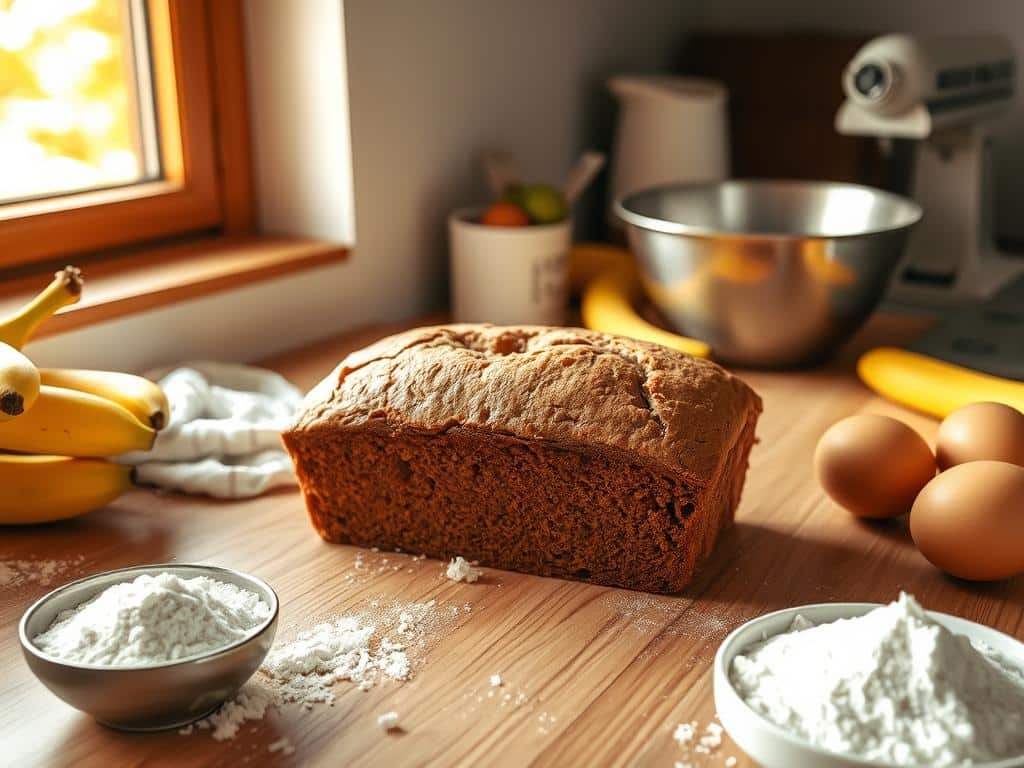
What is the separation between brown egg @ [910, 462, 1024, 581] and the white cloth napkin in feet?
2.03

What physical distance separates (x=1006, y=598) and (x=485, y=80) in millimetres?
1194

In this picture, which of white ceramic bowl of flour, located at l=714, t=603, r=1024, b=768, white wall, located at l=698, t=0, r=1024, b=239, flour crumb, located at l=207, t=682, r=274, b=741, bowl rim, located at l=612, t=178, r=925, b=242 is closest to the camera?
white ceramic bowl of flour, located at l=714, t=603, r=1024, b=768

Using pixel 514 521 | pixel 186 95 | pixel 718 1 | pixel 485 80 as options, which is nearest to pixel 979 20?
pixel 718 1

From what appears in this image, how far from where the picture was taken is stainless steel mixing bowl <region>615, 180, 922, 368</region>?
147cm

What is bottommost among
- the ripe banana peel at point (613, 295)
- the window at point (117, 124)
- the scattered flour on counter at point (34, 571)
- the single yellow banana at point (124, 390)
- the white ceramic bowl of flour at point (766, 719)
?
the scattered flour on counter at point (34, 571)

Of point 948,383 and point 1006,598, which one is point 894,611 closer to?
point 1006,598

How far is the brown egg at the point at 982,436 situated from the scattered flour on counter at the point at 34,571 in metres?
0.85

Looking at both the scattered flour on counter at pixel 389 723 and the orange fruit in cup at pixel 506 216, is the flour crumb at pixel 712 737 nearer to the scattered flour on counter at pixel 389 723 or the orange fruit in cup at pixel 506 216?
the scattered flour on counter at pixel 389 723

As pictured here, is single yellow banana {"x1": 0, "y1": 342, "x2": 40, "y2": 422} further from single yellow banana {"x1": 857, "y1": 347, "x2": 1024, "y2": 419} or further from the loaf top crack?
single yellow banana {"x1": 857, "y1": 347, "x2": 1024, "y2": 419}

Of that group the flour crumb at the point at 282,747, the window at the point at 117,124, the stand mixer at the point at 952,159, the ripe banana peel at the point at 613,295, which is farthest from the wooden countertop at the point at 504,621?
the stand mixer at the point at 952,159

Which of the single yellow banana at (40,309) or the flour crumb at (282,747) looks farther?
the single yellow banana at (40,309)

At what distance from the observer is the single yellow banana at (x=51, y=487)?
106 cm

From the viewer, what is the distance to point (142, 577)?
2.69 ft

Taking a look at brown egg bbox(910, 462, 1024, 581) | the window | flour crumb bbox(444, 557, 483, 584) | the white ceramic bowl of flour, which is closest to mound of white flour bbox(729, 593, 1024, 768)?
the white ceramic bowl of flour
